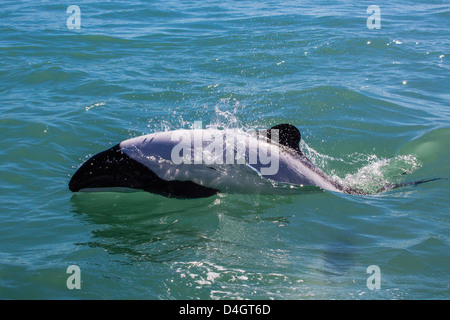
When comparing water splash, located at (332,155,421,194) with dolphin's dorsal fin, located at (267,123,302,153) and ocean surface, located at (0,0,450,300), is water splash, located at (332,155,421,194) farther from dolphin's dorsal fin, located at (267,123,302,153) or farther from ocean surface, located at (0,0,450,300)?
dolphin's dorsal fin, located at (267,123,302,153)

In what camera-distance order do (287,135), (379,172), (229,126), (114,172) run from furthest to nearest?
(229,126), (379,172), (287,135), (114,172)

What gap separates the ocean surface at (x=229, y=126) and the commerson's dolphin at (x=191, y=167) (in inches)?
11.7

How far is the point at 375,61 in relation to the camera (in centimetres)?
1466

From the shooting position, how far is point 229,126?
31.3ft

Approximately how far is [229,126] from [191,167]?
2733 millimetres

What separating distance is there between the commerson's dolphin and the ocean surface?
0.30 metres

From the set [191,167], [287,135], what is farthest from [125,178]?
[287,135]

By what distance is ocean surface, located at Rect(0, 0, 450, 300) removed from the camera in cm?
570

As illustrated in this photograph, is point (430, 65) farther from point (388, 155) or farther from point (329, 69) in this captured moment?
point (388, 155)

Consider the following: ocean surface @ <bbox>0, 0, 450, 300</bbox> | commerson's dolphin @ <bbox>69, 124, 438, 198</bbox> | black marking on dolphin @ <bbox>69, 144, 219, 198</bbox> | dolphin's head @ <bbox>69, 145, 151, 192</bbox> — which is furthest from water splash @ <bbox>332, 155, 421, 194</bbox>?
dolphin's head @ <bbox>69, 145, 151, 192</bbox>

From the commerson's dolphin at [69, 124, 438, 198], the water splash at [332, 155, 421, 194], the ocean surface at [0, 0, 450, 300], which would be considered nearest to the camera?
the ocean surface at [0, 0, 450, 300]

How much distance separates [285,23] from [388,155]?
32.3 feet

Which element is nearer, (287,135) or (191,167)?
(191,167)

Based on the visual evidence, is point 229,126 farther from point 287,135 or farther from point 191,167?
point 191,167
